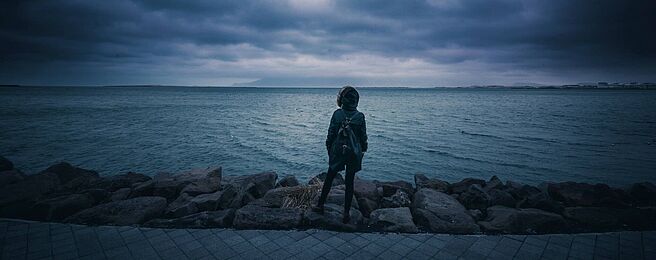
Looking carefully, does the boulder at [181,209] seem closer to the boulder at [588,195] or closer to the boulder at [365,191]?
the boulder at [365,191]

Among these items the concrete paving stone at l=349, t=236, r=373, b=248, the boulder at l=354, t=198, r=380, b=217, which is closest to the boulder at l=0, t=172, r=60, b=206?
the concrete paving stone at l=349, t=236, r=373, b=248

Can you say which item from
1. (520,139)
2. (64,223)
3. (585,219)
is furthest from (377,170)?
(520,139)

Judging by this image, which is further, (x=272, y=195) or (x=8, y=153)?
(x=8, y=153)

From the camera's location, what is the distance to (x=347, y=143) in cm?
482

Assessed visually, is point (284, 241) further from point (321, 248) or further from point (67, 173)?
point (67, 173)

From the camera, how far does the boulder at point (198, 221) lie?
5.00 metres

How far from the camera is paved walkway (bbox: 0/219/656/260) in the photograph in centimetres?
406

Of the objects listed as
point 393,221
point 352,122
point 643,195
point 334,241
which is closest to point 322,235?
point 334,241

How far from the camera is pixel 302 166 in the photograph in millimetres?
14281

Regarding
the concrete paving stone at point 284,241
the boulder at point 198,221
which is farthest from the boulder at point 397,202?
the boulder at point 198,221

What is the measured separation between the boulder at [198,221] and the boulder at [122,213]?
0.35 metres

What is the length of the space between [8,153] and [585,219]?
24968 mm

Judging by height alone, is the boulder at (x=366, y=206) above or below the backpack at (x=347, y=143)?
below

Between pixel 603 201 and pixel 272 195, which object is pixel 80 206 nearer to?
pixel 272 195
